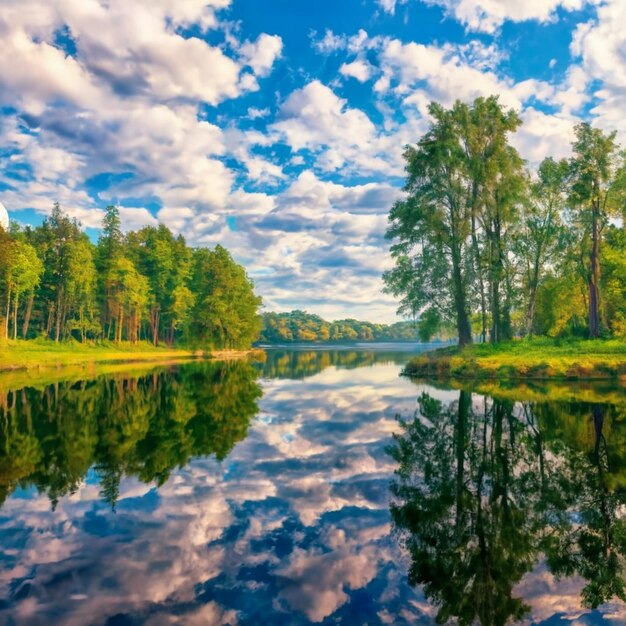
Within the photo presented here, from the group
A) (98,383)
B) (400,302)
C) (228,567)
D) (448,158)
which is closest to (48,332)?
(98,383)

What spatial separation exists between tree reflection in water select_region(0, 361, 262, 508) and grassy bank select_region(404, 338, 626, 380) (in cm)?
1636

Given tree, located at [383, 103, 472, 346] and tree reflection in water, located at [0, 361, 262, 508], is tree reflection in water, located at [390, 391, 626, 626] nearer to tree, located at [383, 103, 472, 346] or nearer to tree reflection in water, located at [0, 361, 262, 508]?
tree reflection in water, located at [0, 361, 262, 508]

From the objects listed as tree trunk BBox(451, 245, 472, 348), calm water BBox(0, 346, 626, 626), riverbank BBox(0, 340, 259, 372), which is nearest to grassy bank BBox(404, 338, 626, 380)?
tree trunk BBox(451, 245, 472, 348)

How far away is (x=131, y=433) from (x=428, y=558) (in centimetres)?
1145

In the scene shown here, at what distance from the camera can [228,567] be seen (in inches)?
229

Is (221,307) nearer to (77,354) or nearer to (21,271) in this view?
(77,354)

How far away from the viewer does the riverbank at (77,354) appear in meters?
45.8

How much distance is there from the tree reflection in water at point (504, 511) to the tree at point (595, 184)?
3155 cm

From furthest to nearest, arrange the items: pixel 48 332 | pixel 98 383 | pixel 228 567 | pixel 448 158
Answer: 1. pixel 48 332
2. pixel 448 158
3. pixel 98 383
4. pixel 228 567

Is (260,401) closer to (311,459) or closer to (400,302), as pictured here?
(311,459)

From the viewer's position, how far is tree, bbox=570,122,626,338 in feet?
124

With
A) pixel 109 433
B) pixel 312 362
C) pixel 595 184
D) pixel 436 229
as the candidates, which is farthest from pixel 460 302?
pixel 109 433

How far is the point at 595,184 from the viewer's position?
38.6m

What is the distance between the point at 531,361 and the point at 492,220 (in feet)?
47.4
